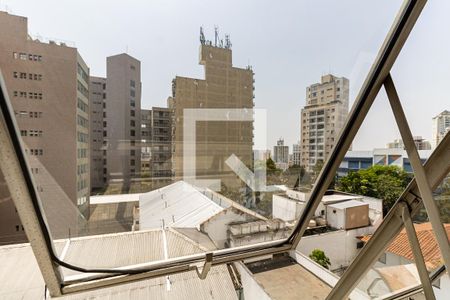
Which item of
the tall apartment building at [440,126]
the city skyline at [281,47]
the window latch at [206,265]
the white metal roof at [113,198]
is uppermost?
the city skyline at [281,47]

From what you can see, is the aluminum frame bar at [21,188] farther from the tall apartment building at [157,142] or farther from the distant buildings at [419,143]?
the distant buildings at [419,143]

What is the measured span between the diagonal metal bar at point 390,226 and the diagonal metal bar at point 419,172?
2 centimetres

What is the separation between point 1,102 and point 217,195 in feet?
2.77

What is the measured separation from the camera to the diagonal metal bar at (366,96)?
0.73 metres

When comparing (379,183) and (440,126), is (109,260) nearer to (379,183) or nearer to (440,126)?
(379,183)

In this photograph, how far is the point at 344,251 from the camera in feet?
4.09

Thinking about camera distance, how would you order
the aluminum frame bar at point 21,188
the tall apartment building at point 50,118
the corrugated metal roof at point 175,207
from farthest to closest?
1. the corrugated metal roof at point 175,207
2. the tall apartment building at point 50,118
3. the aluminum frame bar at point 21,188

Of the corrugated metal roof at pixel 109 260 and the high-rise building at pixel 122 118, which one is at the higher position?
the high-rise building at pixel 122 118

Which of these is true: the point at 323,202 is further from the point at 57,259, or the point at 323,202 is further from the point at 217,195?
the point at 57,259

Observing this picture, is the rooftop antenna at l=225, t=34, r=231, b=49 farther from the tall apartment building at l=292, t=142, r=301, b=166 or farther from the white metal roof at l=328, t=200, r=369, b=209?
the white metal roof at l=328, t=200, r=369, b=209

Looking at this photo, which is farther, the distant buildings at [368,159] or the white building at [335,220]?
the white building at [335,220]

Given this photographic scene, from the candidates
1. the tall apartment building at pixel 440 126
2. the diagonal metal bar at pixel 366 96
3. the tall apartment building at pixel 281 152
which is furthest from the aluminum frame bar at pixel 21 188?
the tall apartment building at pixel 440 126

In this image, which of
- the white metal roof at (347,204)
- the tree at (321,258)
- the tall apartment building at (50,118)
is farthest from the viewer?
the tree at (321,258)

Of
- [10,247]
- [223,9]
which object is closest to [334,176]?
[223,9]
